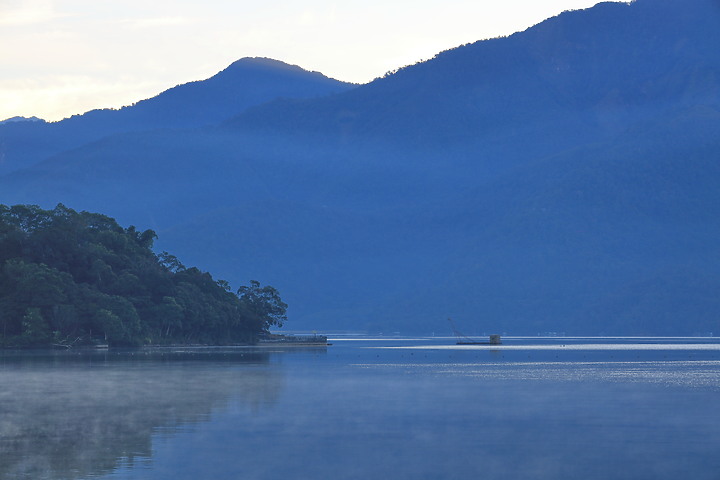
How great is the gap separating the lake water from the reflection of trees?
0.11 m

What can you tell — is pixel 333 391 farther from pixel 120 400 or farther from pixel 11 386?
pixel 11 386

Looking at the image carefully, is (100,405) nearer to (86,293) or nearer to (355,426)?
(355,426)

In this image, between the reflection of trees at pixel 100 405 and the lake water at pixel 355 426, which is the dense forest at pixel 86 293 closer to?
the reflection of trees at pixel 100 405

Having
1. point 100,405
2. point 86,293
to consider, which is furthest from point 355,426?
point 86,293

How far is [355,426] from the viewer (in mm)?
54094

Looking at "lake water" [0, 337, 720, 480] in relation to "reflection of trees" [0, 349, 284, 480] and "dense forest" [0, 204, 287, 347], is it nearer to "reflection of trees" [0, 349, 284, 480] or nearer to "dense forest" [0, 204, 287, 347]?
"reflection of trees" [0, 349, 284, 480]

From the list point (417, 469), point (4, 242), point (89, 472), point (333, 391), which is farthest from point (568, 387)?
point (4, 242)

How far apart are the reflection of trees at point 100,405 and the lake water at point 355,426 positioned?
0.11 meters

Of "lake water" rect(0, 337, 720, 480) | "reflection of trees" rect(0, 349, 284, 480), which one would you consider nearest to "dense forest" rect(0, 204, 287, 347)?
"reflection of trees" rect(0, 349, 284, 480)

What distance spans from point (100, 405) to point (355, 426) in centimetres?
1594

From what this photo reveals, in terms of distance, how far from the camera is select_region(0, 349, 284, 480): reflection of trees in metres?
42.6

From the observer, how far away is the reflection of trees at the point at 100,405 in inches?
1676

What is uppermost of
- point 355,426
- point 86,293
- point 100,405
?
point 86,293

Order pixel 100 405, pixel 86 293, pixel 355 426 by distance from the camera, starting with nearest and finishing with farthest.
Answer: pixel 355 426
pixel 100 405
pixel 86 293
